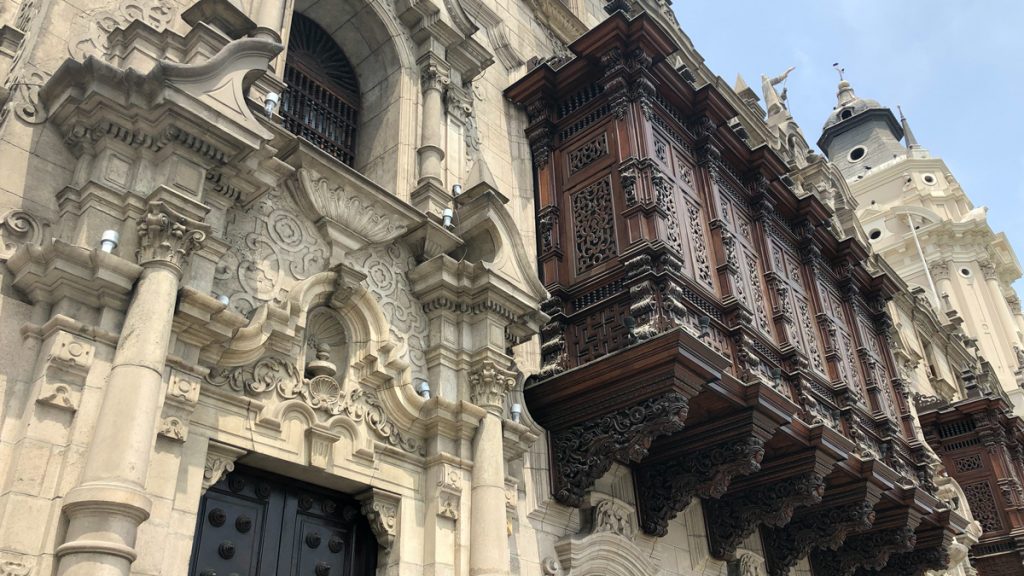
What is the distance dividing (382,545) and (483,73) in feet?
23.2

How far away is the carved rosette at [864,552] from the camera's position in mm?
13273

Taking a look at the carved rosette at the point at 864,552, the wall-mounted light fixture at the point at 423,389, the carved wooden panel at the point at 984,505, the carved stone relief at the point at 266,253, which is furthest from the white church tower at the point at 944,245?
the carved stone relief at the point at 266,253

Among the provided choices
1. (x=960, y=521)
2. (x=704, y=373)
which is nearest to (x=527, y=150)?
(x=704, y=373)

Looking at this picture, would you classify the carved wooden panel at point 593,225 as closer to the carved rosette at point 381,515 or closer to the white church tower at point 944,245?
the carved rosette at point 381,515

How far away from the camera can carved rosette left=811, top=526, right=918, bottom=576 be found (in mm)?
13273

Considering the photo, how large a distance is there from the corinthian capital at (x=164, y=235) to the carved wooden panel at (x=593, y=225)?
508 centimetres

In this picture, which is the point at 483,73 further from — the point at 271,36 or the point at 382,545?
the point at 382,545

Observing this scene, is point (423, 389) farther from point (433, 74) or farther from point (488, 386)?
point (433, 74)

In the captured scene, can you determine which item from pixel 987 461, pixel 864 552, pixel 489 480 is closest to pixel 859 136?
pixel 987 461

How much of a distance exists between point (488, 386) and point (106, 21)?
4.65 meters

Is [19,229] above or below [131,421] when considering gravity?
above

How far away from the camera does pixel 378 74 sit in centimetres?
1070

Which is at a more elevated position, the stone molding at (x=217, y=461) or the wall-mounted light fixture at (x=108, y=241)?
the wall-mounted light fixture at (x=108, y=241)

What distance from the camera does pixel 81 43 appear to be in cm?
685
